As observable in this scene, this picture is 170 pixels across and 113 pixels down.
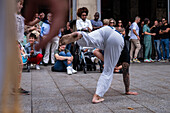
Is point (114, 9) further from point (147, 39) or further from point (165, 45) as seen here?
point (147, 39)

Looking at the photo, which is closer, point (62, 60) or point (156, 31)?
point (62, 60)

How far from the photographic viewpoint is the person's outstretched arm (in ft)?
3.86

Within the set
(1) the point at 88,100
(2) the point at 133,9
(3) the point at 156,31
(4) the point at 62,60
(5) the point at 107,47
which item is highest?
(2) the point at 133,9

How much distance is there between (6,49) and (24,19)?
104 cm

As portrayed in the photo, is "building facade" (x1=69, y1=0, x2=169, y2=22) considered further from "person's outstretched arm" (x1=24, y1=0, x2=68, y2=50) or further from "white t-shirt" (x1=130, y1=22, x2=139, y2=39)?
"person's outstretched arm" (x1=24, y1=0, x2=68, y2=50)

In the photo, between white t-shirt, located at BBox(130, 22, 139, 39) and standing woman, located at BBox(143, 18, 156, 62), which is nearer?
white t-shirt, located at BBox(130, 22, 139, 39)

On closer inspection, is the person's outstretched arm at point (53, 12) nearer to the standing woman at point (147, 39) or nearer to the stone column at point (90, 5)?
the stone column at point (90, 5)

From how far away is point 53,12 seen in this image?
4.12ft

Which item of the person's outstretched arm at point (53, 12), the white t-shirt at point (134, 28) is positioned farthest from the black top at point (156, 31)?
the person's outstretched arm at point (53, 12)

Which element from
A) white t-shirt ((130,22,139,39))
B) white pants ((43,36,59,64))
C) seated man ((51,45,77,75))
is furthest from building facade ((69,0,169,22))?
seated man ((51,45,77,75))

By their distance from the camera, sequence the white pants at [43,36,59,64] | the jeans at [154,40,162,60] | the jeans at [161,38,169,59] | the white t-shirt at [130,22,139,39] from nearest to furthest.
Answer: the white pants at [43,36,59,64] → the white t-shirt at [130,22,139,39] → the jeans at [161,38,169,59] → the jeans at [154,40,162,60]

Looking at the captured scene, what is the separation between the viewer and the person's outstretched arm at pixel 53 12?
118cm

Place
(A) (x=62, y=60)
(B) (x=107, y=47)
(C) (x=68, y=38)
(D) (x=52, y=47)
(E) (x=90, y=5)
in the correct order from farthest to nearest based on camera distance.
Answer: (E) (x=90, y=5)
(D) (x=52, y=47)
(A) (x=62, y=60)
(B) (x=107, y=47)
(C) (x=68, y=38)

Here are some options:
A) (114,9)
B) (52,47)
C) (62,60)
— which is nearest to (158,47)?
(52,47)
